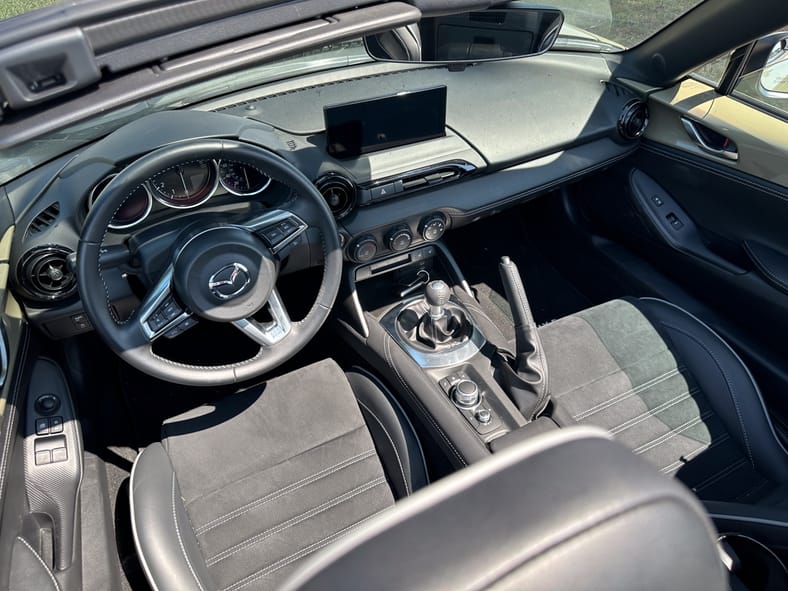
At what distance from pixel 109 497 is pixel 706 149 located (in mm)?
2788

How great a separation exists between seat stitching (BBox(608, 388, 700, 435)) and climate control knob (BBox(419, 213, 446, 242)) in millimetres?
1053

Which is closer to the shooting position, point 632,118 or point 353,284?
point 353,284

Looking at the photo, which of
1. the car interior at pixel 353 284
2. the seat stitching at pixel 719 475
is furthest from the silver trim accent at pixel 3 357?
the seat stitching at pixel 719 475

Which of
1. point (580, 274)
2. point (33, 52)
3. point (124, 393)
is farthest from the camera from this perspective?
point (580, 274)

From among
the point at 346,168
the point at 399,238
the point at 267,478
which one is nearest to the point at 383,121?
the point at 346,168

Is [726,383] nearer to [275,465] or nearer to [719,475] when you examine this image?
[719,475]

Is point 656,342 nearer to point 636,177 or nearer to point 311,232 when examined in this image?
point 636,177

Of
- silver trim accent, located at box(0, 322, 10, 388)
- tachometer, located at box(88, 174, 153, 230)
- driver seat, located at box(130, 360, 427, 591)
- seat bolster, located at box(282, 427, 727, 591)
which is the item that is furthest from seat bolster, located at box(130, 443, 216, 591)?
seat bolster, located at box(282, 427, 727, 591)

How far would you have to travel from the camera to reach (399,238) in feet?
8.44

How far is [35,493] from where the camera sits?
6.31 ft

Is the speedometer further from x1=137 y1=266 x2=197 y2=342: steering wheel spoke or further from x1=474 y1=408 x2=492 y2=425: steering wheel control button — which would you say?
x1=474 y1=408 x2=492 y2=425: steering wheel control button

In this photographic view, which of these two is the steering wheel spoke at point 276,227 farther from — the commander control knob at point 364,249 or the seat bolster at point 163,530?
the seat bolster at point 163,530

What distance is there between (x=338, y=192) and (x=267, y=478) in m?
1.07

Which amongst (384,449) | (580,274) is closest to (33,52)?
(384,449)
